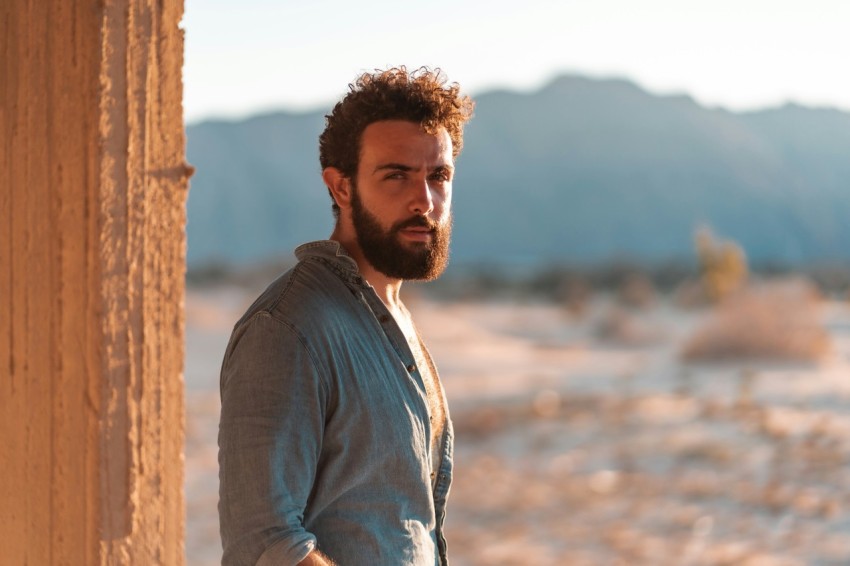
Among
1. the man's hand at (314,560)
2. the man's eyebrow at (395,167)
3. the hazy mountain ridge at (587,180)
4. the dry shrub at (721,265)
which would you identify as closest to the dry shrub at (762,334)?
the dry shrub at (721,265)

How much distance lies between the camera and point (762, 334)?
14828mm

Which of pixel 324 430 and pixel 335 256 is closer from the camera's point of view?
pixel 324 430

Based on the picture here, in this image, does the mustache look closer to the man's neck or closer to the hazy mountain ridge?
the man's neck

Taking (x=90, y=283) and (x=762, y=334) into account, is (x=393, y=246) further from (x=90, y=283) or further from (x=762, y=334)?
(x=762, y=334)

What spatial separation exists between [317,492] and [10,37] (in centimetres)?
84

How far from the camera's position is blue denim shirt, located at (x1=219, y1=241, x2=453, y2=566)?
1.63 metres

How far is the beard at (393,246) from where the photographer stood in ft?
6.29

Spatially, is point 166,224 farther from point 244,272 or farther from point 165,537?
point 244,272

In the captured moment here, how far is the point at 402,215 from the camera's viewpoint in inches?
75.2

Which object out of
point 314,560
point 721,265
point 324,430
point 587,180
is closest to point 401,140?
point 324,430

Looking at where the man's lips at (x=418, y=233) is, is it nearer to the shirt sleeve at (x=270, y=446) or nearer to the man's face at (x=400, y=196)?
the man's face at (x=400, y=196)

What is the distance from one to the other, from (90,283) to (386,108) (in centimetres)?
59

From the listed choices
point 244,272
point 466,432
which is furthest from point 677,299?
point 466,432

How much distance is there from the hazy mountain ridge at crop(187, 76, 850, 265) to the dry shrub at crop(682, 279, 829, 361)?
38.2 meters
